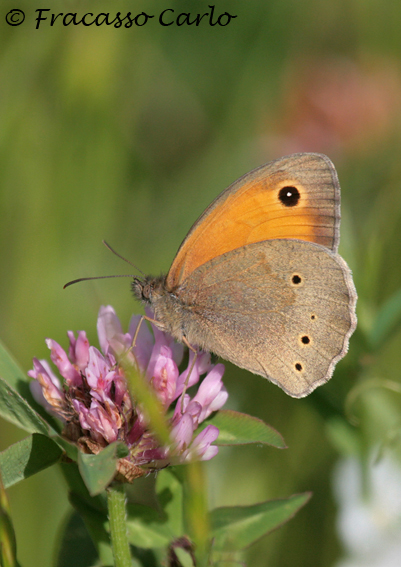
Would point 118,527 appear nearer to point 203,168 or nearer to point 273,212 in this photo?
point 273,212

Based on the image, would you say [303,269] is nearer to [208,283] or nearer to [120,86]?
[208,283]

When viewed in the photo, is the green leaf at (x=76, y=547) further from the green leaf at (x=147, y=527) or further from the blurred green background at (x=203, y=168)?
the blurred green background at (x=203, y=168)

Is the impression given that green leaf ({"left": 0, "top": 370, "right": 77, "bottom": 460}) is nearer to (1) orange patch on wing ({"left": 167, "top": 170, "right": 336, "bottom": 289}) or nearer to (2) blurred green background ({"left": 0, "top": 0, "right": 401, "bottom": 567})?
(2) blurred green background ({"left": 0, "top": 0, "right": 401, "bottom": 567})

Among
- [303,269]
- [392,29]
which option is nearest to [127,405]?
[303,269]

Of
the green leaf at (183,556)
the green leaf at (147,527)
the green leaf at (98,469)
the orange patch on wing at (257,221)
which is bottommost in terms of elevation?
the green leaf at (183,556)

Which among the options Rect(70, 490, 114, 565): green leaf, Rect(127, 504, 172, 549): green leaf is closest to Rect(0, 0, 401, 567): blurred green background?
Rect(127, 504, 172, 549): green leaf

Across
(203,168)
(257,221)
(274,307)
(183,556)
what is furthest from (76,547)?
(203,168)

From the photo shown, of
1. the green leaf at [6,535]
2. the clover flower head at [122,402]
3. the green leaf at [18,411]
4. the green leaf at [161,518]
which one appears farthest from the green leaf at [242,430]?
the green leaf at [6,535]
